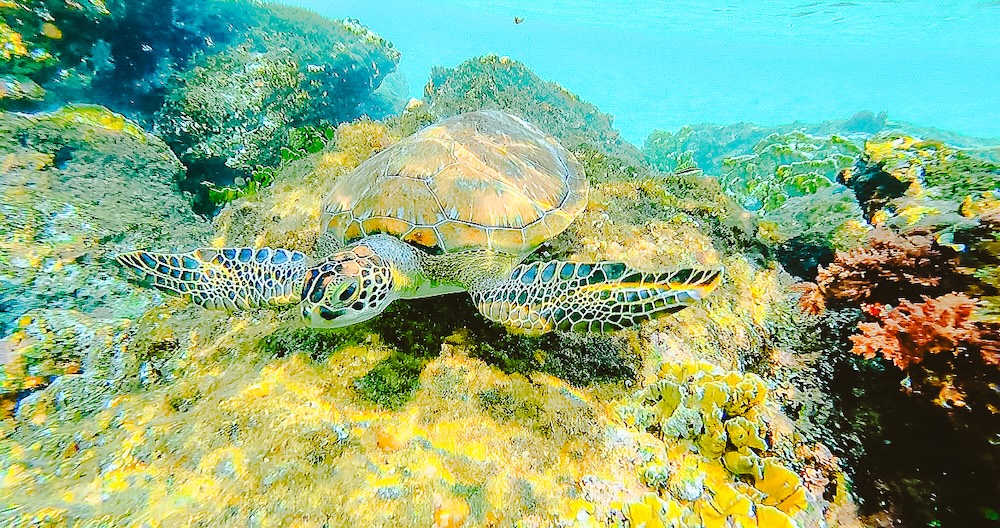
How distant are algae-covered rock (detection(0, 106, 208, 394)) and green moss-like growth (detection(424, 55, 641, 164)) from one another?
3.86 metres

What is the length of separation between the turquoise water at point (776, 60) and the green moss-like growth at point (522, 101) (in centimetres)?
2805

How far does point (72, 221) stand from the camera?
11.6 ft

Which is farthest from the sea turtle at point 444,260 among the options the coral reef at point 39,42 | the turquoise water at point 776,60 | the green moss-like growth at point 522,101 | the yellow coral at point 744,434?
the turquoise water at point 776,60

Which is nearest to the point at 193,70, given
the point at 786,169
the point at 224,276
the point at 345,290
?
the point at 224,276

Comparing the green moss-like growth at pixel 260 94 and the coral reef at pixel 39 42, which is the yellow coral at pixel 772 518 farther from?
the coral reef at pixel 39 42

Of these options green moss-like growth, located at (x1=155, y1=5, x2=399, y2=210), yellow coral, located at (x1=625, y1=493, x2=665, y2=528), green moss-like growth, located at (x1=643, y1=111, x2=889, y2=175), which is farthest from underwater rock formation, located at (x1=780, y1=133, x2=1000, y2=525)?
green moss-like growth, located at (x1=643, y1=111, x2=889, y2=175)

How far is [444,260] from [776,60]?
108929 mm

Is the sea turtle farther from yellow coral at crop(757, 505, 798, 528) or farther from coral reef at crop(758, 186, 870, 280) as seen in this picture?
coral reef at crop(758, 186, 870, 280)

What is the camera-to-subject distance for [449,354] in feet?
8.33

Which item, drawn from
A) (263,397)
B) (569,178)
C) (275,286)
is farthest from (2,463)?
(569,178)

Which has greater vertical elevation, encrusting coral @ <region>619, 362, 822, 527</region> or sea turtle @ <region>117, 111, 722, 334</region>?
sea turtle @ <region>117, 111, 722, 334</region>

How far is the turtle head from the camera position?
2.07 meters

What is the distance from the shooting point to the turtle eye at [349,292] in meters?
2.10

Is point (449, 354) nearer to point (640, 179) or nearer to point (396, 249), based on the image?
point (396, 249)
